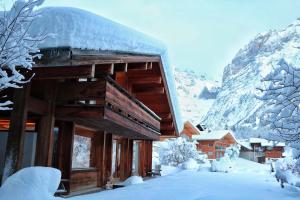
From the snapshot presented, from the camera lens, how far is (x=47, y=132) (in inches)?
265

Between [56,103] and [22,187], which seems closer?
[22,187]

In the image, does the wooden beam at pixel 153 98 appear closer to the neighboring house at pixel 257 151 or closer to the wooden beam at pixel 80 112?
the wooden beam at pixel 80 112

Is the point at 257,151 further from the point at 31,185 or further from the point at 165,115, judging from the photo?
the point at 31,185

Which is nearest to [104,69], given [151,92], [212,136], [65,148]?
[65,148]

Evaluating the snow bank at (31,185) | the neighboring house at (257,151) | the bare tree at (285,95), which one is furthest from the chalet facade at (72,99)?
the neighboring house at (257,151)

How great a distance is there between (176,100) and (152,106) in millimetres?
1494

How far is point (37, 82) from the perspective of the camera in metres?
7.05

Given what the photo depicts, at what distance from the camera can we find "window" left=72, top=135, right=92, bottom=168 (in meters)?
9.12

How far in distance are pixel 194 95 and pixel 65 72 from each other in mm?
144940

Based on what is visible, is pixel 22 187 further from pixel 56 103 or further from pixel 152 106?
pixel 152 106

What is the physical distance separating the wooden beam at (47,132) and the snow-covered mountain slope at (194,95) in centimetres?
10516

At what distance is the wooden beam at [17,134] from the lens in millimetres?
5948

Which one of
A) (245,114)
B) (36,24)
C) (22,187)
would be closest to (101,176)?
(36,24)

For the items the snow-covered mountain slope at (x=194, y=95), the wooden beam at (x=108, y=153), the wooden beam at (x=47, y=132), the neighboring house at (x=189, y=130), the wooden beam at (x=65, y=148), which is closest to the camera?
the wooden beam at (x=47, y=132)
